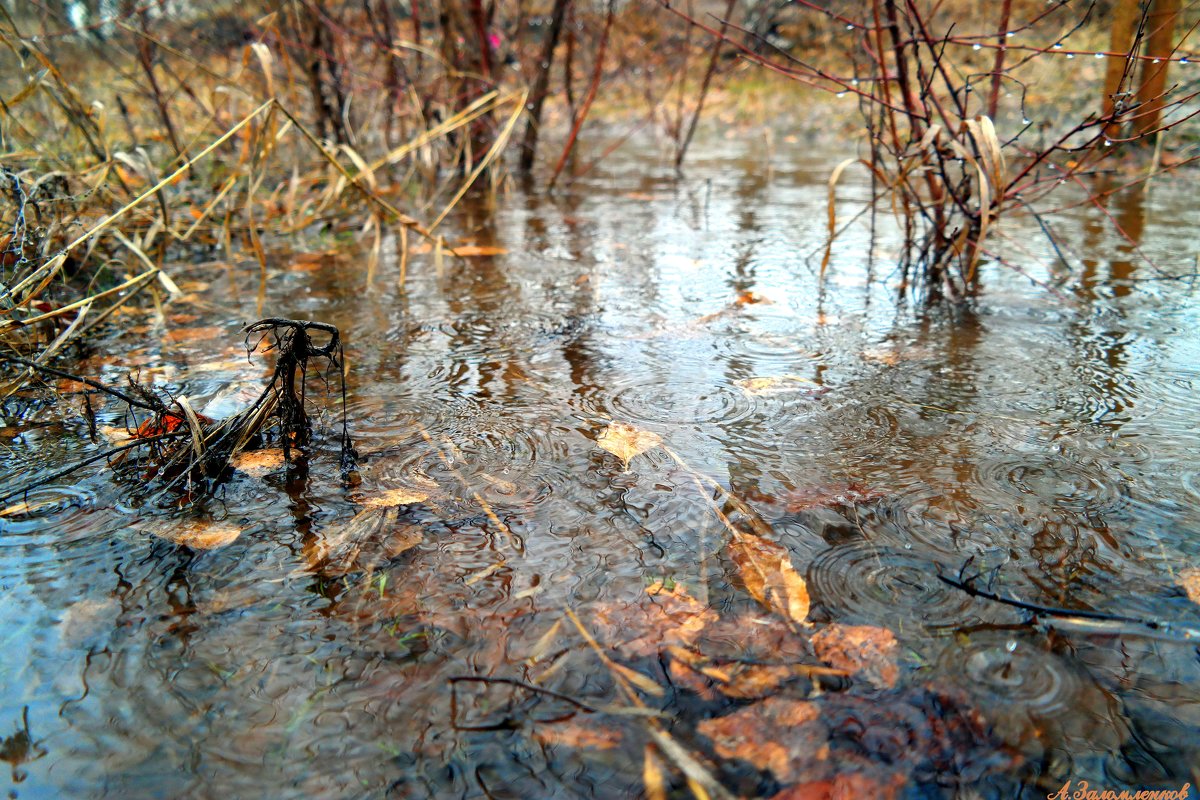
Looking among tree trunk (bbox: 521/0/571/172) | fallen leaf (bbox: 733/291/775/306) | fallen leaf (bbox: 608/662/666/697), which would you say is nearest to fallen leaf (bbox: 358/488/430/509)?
fallen leaf (bbox: 608/662/666/697)

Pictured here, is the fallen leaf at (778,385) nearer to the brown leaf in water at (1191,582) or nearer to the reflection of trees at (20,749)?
the brown leaf in water at (1191,582)

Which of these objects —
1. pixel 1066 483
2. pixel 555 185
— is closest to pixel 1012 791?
pixel 1066 483

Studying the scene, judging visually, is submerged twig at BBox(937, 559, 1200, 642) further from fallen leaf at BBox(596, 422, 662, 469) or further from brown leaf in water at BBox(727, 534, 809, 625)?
fallen leaf at BBox(596, 422, 662, 469)

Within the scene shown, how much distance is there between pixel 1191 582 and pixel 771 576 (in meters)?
0.68

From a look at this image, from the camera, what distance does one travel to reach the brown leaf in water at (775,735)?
979 millimetres

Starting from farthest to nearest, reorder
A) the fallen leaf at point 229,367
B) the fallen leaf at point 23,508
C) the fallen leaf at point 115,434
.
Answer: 1. the fallen leaf at point 229,367
2. the fallen leaf at point 115,434
3. the fallen leaf at point 23,508

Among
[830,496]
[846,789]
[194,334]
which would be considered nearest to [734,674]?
[846,789]

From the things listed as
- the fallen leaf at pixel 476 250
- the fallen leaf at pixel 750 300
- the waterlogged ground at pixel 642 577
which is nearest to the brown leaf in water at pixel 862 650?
the waterlogged ground at pixel 642 577

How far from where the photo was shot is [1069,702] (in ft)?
3.43

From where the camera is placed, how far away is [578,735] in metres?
1.02

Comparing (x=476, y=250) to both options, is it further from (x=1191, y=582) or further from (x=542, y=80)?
(x=1191, y=582)

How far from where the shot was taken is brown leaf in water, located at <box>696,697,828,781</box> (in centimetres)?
98

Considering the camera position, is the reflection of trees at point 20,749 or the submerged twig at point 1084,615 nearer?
the reflection of trees at point 20,749

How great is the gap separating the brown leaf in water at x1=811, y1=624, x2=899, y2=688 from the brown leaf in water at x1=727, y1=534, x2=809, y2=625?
0.05 metres
